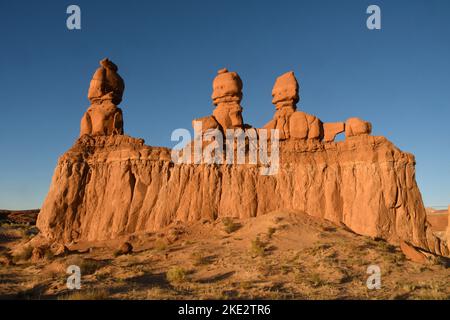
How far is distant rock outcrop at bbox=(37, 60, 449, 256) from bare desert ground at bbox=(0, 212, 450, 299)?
1657 millimetres

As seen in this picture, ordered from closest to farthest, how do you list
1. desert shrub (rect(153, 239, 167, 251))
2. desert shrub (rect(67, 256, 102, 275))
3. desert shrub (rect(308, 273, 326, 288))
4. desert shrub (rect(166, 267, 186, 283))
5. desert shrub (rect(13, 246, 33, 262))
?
desert shrub (rect(308, 273, 326, 288)) < desert shrub (rect(166, 267, 186, 283)) < desert shrub (rect(67, 256, 102, 275)) < desert shrub (rect(153, 239, 167, 251)) < desert shrub (rect(13, 246, 33, 262))

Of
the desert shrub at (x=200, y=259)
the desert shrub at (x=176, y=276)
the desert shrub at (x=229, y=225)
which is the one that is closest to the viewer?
the desert shrub at (x=176, y=276)

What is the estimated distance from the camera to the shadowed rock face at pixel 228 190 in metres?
26.9

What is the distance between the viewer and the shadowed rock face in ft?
88.3

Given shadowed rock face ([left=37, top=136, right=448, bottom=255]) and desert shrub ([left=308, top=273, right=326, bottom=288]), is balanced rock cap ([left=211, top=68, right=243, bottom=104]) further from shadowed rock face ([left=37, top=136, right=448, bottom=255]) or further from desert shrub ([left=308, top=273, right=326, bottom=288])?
desert shrub ([left=308, top=273, right=326, bottom=288])

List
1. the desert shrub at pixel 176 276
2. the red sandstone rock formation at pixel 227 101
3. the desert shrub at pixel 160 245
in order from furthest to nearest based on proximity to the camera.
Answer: the red sandstone rock formation at pixel 227 101
the desert shrub at pixel 160 245
the desert shrub at pixel 176 276

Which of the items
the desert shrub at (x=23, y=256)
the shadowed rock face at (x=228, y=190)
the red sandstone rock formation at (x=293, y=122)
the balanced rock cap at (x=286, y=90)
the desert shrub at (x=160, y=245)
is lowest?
the desert shrub at (x=23, y=256)

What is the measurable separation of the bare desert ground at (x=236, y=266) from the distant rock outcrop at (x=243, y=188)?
166cm

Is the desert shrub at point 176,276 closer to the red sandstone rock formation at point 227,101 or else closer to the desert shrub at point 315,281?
the desert shrub at point 315,281

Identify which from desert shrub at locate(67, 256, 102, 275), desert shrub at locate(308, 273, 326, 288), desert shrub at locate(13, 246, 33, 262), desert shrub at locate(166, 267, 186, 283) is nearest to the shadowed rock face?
desert shrub at locate(13, 246, 33, 262)

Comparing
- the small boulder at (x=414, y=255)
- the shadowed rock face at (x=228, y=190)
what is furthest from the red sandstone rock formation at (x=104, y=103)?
the small boulder at (x=414, y=255)
